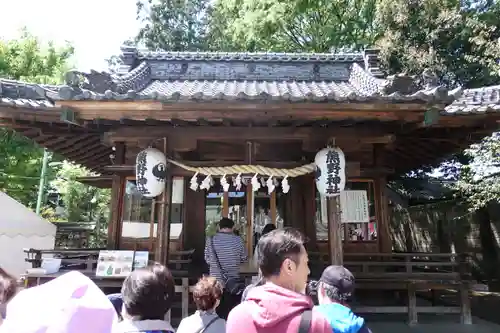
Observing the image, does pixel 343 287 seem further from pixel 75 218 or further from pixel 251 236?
pixel 75 218

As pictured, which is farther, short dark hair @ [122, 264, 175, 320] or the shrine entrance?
the shrine entrance

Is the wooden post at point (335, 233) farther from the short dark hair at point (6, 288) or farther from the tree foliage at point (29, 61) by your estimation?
the tree foliage at point (29, 61)

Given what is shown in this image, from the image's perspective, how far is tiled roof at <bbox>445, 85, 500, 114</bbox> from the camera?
215 inches

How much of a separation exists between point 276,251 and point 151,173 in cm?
427

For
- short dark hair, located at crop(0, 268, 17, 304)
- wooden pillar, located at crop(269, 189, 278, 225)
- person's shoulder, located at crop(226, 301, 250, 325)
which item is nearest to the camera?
person's shoulder, located at crop(226, 301, 250, 325)

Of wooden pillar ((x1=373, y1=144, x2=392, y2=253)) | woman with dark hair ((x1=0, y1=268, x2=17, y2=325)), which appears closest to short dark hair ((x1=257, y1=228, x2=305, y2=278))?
woman with dark hair ((x1=0, y1=268, x2=17, y2=325))

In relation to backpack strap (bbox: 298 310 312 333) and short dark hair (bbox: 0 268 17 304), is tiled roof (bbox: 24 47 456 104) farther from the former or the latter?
backpack strap (bbox: 298 310 312 333)

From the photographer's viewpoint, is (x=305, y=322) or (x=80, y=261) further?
(x=80, y=261)

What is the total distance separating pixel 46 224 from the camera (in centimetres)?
1121

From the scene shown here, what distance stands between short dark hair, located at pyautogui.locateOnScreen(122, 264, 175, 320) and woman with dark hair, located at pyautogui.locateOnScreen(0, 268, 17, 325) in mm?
638

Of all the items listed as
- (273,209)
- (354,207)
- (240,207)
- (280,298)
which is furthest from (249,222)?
(280,298)

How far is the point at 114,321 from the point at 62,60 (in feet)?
71.8

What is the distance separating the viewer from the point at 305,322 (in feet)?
5.31

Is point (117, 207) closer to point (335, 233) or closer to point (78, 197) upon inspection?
point (335, 233)
